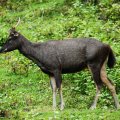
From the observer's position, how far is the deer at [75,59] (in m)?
12.3

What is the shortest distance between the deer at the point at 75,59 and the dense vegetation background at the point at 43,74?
54 centimetres

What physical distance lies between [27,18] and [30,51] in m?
7.31

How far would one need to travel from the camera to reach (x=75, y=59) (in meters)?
12.4

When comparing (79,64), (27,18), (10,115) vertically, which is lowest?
(27,18)

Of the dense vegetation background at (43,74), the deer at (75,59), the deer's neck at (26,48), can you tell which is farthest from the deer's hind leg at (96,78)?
the deer's neck at (26,48)

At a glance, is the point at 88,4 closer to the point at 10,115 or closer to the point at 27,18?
the point at 27,18

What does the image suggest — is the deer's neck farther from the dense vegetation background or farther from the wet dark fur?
the dense vegetation background

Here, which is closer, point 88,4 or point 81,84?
point 81,84

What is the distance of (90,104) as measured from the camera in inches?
501

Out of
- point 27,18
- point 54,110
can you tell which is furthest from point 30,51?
point 27,18

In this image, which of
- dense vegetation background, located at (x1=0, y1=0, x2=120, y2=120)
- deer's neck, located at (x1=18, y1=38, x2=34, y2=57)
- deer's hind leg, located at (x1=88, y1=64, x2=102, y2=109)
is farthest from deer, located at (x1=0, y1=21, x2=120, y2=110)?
dense vegetation background, located at (x1=0, y1=0, x2=120, y2=120)

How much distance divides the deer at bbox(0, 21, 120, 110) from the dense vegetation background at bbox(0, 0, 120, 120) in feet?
1.78

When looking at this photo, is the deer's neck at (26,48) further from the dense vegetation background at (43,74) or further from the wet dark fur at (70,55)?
the dense vegetation background at (43,74)

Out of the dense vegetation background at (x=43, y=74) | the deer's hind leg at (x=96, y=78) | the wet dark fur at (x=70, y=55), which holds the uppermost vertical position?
the wet dark fur at (x=70, y=55)
